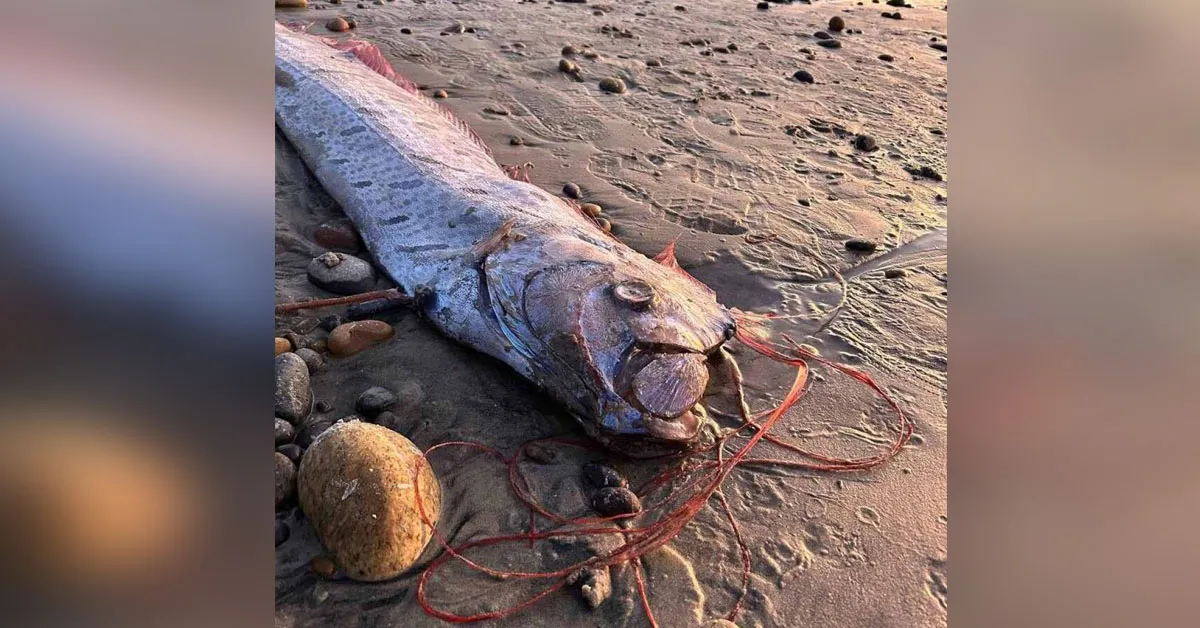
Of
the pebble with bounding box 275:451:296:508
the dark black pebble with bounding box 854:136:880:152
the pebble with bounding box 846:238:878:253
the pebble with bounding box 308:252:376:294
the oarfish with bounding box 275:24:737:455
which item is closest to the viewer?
the pebble with bounding box 275:451:296:508

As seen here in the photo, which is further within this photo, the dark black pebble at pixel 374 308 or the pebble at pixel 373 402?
the dark black pebble at pixel 374 308

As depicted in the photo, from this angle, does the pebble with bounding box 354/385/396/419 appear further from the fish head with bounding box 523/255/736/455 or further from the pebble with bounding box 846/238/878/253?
the pebble with bounding box 846/238/878/253

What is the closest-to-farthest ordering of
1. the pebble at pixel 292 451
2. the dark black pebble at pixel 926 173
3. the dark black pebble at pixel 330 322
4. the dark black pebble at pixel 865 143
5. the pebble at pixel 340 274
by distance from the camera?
the pebble at pixel 292 451, the dark black pebble at pixel 330 322, the pebble at pixel 340 274, the dark black pebble at pixel 926 173, the dark black pebble at pixel 865 143

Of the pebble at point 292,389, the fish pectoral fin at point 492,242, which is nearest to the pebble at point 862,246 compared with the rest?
the fish pectoral fin at point 492,242

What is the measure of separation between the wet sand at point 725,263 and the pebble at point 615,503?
0.14 meters

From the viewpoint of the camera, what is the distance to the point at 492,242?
151 inches

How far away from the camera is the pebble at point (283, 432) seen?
10.0ft

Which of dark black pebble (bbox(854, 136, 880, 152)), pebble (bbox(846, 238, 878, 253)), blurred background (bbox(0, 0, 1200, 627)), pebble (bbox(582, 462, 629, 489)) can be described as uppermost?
blurred background (bbox(0, 0, 1200, 627))

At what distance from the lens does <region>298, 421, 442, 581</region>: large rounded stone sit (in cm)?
266

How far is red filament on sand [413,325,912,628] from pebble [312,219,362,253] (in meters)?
1.86

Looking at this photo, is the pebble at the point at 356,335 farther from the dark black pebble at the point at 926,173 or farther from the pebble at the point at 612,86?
the dark black pebble at the point at 926,173

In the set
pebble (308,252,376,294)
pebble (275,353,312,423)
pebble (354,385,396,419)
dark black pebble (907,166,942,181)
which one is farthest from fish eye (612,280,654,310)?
dark black pebble (907,166,942,181)
